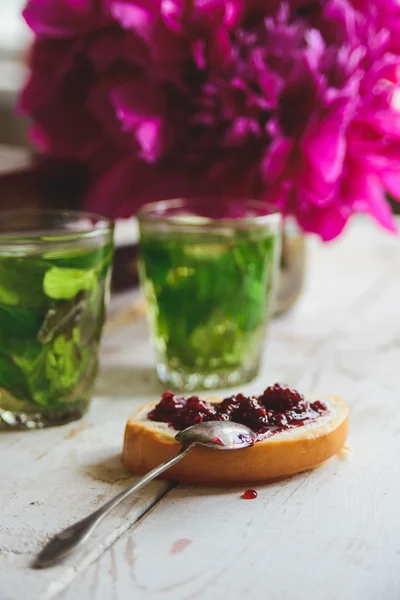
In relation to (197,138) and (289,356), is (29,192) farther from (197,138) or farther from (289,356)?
(289,356)

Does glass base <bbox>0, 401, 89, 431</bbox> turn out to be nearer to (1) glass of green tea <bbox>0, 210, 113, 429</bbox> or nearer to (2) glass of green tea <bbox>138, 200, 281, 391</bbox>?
(1) glass of green tea <bbox>0, 210, 113, 429</bbox>

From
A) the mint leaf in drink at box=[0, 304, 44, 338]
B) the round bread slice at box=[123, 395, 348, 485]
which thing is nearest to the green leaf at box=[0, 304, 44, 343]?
the mint leaf in drink at box=[0, 304, 44, 338]

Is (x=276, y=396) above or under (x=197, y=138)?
under

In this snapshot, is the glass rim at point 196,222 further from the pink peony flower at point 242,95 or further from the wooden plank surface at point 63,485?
the wooden plank surface at point 63,485

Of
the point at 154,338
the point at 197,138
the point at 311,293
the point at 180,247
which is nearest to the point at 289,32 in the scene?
the point at 197,138

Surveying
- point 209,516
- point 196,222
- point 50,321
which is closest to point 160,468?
point 209,516
